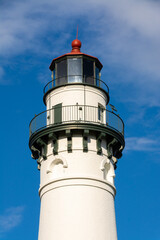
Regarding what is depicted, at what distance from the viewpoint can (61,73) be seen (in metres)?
38.1

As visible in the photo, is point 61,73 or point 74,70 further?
point 61,73

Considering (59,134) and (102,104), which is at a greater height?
(102,104)

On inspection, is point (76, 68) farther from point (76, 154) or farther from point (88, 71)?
point (76, 154)

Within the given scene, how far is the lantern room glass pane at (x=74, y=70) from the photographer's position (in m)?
37.4

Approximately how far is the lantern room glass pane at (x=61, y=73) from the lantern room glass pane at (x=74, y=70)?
0.92 feet

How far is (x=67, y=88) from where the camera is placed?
36969mm

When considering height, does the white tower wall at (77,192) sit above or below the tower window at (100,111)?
below

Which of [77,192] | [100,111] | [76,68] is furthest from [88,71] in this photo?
[77,192]

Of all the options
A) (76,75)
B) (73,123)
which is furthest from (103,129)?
(76,75)

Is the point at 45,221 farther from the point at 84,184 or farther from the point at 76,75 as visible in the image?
the point at 76,75

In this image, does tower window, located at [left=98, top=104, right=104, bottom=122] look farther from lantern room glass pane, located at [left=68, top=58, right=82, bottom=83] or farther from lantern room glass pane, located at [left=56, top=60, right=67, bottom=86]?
lantern room glass pane, located at [left=56, top=60, right=67, bottom=86]

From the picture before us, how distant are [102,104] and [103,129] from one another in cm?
260

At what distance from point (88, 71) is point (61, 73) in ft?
5.38

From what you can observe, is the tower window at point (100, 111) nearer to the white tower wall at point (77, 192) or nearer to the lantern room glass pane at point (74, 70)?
the white tower wall at point (77, 192)
